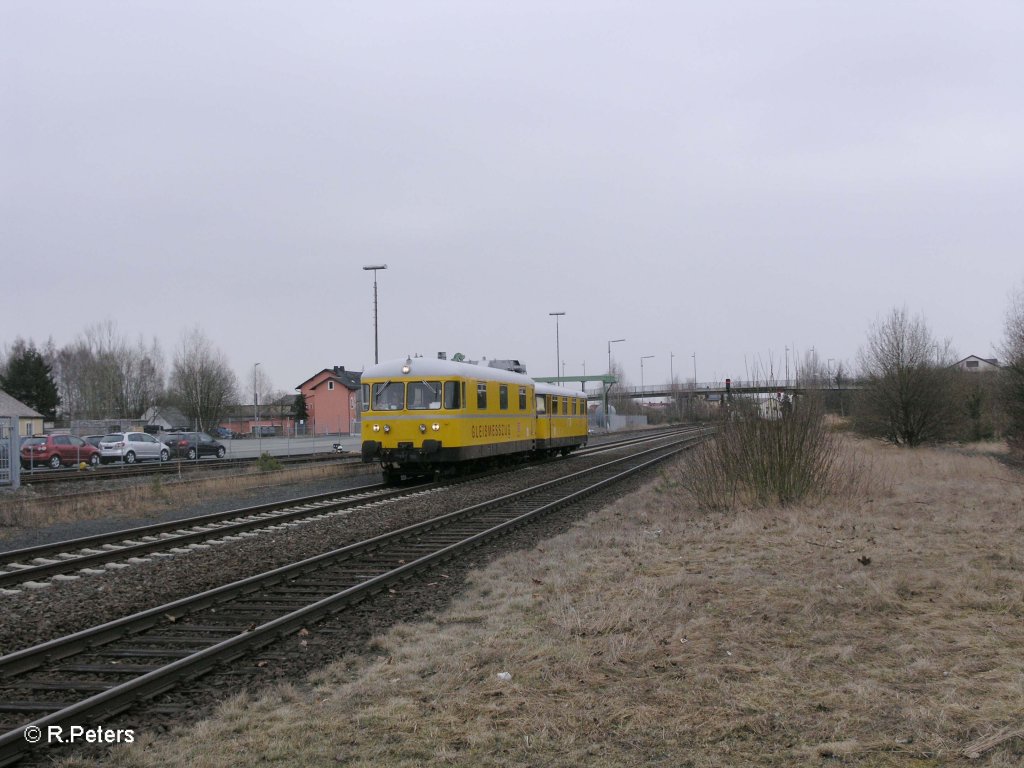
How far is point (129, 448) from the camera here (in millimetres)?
35031

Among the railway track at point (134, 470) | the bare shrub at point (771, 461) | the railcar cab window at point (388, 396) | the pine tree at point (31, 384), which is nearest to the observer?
the bare shrub at point (771, 461)

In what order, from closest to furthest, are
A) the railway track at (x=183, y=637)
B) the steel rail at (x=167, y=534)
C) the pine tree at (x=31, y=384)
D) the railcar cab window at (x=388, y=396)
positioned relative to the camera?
the railway track at (x=183, y=637) < the steel rail at (x=167, y=534) < the railcar cab window at (x=388, y=396) < the pine tree at (x=31, y=384)

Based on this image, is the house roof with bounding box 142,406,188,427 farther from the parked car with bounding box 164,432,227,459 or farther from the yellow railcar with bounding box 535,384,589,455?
the yellow railcar with bounding box 535,384,589,455

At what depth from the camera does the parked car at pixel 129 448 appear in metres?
34.9

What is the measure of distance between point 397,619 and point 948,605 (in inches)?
186

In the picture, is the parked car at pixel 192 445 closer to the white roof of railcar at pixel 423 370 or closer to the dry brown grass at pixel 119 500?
the dry brown grass at pixel 119 500

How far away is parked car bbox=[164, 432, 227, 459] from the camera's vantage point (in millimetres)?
38500

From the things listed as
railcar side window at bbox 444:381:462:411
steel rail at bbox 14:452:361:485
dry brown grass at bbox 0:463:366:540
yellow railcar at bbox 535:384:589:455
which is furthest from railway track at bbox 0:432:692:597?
yellow railcar at bbox 535:384:589:455

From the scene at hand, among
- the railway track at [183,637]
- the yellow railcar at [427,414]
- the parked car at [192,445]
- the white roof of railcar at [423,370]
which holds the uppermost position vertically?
the white roof of railcar at [423,370]

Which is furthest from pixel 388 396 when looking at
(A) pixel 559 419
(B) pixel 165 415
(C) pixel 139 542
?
(B) pixel 165 415

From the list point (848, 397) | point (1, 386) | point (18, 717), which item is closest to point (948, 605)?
point (18, 717)

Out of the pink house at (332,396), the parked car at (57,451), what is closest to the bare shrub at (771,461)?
the parked car at (57,451)

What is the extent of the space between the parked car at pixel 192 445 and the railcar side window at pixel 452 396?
2146 cm

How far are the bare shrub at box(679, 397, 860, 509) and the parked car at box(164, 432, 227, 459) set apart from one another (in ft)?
95.0
